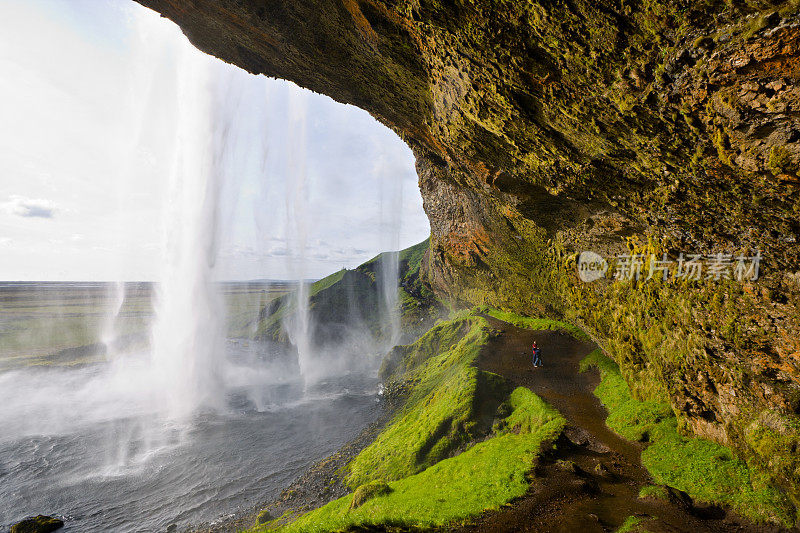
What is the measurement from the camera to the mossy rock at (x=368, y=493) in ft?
44.0

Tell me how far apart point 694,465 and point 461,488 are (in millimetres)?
8258

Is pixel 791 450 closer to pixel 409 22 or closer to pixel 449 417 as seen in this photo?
pixel 449 417

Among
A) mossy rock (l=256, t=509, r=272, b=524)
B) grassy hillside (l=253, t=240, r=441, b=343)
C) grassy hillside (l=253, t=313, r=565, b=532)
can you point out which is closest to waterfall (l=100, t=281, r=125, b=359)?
grassy hillside (l=253, t=240, r=441, b=343)

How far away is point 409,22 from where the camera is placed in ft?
36.7

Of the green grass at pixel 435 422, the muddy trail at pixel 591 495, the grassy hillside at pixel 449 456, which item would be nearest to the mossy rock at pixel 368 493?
the grassy hillside at pixel 449 456

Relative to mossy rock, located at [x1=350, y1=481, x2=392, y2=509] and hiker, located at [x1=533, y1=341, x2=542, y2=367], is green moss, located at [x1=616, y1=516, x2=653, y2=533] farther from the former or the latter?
hiker, located at [x1=533, y1=341, x2=542, y2=367]

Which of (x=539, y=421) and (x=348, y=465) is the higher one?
(x=539, y=421)

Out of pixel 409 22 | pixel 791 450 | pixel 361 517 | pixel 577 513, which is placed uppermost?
pixel 409 22

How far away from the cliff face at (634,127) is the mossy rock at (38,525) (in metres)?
26.4

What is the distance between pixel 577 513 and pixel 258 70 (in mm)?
24079

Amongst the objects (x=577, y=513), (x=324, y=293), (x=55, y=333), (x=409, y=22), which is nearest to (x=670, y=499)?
(x=577, y=513)

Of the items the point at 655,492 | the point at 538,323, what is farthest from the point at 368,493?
the point at 538,323

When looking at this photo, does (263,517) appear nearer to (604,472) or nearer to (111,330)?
(604,472)

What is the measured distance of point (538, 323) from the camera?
3059 centimetres
